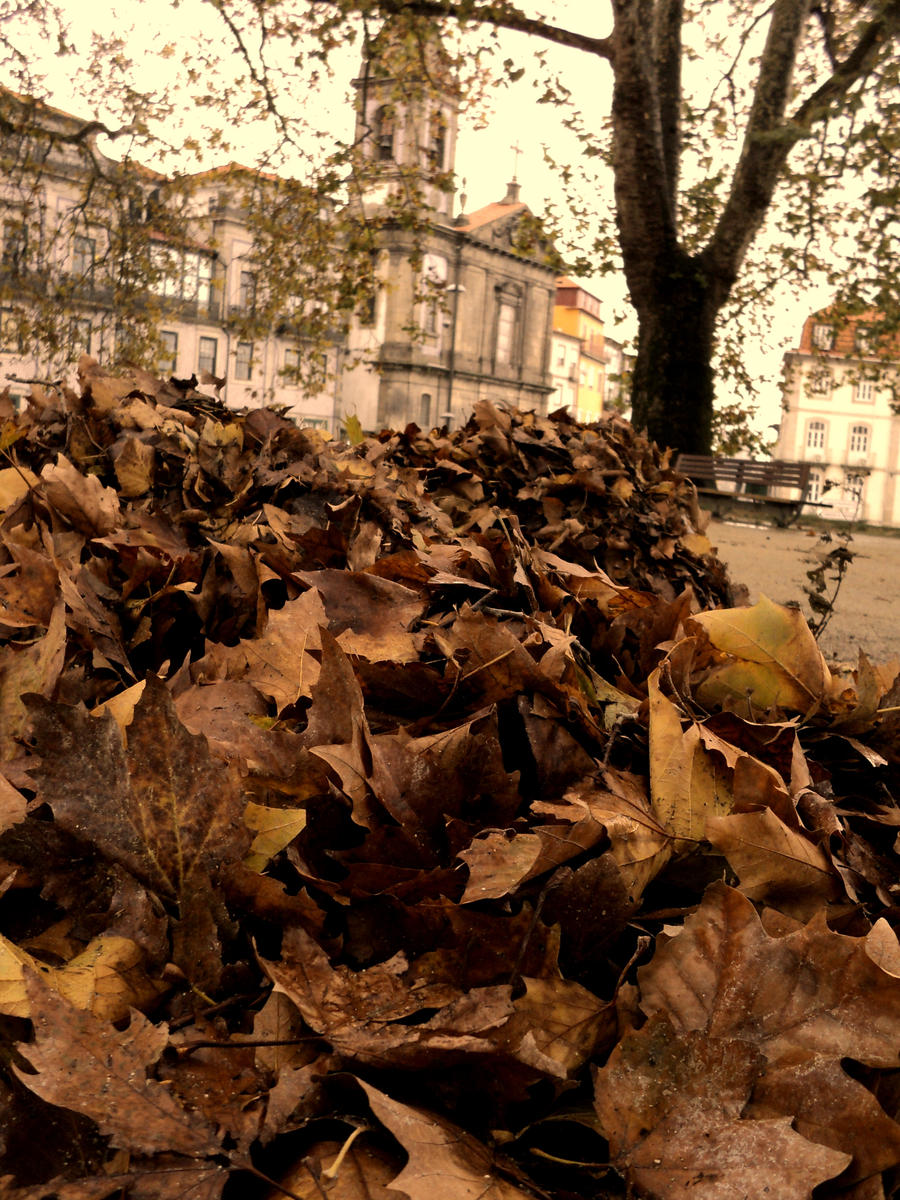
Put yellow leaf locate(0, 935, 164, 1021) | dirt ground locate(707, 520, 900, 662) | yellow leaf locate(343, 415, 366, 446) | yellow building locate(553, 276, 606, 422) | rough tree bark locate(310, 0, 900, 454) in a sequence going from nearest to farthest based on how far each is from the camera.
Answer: yellow leaf locate(0, 935, 164, 1021)
yellow leaf locate(343, 415, 366, 446)
dirt ground locate(707, 520, 900, 662)
rough tree bark locate(310, 0, 900, 454)
yellow building locate(553, 276, 606, 422)

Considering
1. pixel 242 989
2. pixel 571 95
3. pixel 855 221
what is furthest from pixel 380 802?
pixel 855 221

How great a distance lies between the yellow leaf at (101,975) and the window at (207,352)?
49.7 meters

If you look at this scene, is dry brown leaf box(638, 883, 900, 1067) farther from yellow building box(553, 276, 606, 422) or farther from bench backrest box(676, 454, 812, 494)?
yellow building box(553, 276, 606, 422)

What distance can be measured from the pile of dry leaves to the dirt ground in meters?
2.37

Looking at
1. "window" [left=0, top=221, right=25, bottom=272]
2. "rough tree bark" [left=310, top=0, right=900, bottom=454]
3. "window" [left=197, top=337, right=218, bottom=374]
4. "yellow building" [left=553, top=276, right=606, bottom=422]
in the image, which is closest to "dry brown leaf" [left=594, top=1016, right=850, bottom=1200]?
"rough tree bark" [left=310, top=0, right=900, bottom=454]

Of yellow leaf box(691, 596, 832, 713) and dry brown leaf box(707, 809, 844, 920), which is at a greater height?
yellow leaf box(691, 596, 832, 713)

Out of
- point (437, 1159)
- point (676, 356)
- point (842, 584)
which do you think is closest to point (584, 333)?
point (676, 356)

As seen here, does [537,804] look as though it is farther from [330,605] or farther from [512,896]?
[330,605]

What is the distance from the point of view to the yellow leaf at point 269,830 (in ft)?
3.28

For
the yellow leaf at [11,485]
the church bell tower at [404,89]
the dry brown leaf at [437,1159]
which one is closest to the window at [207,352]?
the church bell tower at [404,89]

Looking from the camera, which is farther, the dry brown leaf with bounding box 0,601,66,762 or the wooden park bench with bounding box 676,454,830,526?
the wooden park bench with bounding box 676,454,830,526

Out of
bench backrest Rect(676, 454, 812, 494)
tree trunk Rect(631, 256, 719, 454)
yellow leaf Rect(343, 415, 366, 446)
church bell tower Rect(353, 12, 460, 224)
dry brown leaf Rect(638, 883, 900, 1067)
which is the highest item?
church bell tower Rect(353, 12, 460, 224)

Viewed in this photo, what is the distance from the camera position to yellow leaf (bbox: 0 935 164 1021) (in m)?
0.86

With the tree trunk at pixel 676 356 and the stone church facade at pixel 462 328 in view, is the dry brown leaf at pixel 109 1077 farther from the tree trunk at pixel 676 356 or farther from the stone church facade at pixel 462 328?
the stone church facade at pixel 462 328
